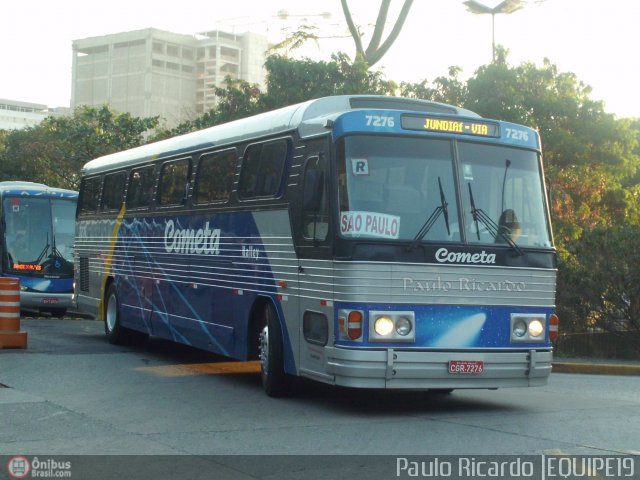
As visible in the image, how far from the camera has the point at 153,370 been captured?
585 inches

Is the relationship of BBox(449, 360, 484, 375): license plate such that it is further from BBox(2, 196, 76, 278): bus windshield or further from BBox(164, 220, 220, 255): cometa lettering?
BBox(2, 196, 76, 278): bus windshield

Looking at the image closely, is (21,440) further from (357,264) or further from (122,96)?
(122,96)

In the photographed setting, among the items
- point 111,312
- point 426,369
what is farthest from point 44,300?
point 426,369

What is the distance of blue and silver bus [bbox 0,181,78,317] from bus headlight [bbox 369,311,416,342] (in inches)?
757

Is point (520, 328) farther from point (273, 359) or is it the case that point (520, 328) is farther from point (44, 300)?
point (44, 300)

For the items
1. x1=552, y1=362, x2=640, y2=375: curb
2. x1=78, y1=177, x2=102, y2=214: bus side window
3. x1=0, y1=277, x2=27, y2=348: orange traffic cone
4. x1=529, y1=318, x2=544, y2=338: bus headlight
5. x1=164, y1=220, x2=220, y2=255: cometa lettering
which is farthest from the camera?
x1=78, y1=177, x2=102, y2=214: bus side window

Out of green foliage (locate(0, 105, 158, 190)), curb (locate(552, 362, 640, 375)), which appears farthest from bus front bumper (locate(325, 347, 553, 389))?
green foliage (locate(0, 105, 158, 190))

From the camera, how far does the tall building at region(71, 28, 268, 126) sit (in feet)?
505

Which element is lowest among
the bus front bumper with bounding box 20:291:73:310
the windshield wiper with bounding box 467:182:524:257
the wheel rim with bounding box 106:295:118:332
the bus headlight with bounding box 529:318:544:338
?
the bus front bumper with bounding box 20:291:73:310

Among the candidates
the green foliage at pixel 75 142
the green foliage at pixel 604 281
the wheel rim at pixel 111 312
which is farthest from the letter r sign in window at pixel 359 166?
the green foliage at pixel 75 142

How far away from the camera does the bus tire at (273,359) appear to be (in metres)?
11.9

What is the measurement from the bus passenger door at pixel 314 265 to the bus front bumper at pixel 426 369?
13.6 inches

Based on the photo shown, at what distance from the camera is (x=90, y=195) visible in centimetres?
2038

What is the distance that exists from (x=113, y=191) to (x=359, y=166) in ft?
30.2
